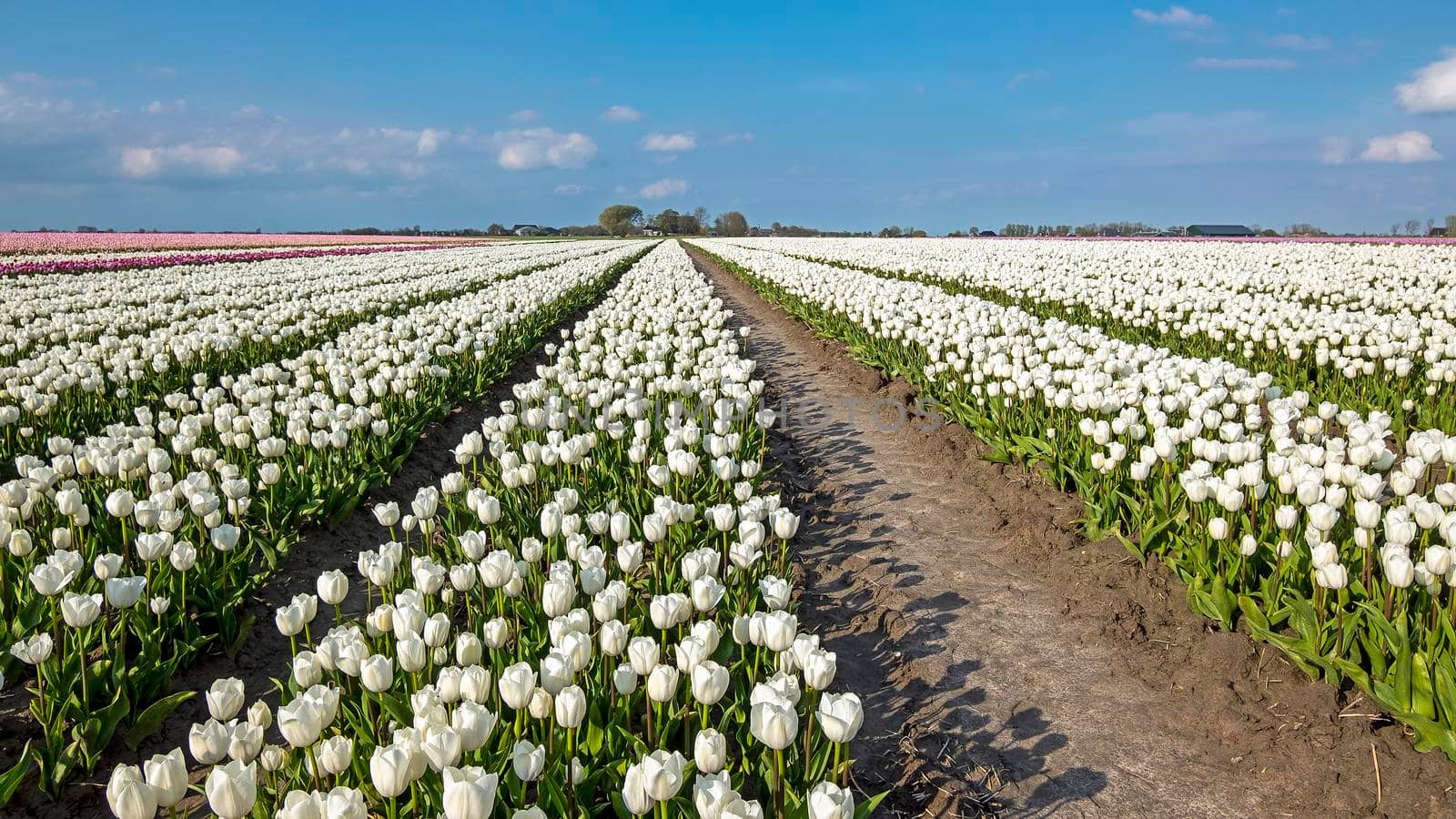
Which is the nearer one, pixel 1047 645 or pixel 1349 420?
pixel 1047 645

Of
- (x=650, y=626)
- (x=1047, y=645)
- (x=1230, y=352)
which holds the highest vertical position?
(x=1230, y=352)

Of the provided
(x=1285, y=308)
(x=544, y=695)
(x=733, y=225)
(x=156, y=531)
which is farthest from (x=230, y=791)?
(x=733, y=225)

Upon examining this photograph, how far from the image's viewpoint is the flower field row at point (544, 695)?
2117mm

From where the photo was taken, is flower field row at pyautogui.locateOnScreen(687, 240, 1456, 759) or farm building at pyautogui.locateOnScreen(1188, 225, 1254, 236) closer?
flower field row at pyautogui.locateOnScreen(687, 240, 1456, 759)

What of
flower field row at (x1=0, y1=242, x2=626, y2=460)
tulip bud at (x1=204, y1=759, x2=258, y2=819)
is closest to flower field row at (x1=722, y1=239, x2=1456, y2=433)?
tulip bud at (x1=204, y1=759, x2=258, y2=819)

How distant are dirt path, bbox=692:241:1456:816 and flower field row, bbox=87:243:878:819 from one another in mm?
560

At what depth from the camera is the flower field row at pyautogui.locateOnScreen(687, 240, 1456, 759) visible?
3.23 metres

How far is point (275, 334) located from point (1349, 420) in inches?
416

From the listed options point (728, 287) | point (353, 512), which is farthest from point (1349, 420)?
point (728, 287)

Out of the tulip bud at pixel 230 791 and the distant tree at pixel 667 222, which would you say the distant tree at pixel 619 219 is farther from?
the tulip bud at pixel 230 791

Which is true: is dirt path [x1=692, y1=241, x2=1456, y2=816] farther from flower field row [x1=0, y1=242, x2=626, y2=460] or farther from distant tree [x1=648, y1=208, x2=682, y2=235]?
distant tree [x1=648, y1=208, x2=682, y2=235]

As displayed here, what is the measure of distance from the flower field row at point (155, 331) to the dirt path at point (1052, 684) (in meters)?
5.88

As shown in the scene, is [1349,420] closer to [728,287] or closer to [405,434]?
[405,434]

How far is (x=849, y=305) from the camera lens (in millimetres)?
12875
